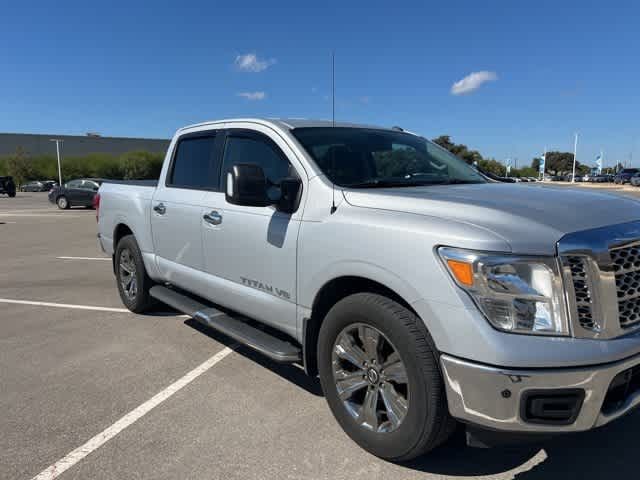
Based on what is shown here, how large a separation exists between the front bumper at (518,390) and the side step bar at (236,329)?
4.06 feet

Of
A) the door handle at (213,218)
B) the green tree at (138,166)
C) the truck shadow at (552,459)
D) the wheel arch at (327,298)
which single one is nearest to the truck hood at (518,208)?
the wheel arch at (327,298)

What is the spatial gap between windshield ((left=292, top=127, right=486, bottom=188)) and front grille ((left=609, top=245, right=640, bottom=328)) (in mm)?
1371

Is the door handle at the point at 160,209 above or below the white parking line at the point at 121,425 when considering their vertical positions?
above

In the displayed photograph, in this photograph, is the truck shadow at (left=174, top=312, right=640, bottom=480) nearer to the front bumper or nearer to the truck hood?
the front bumper

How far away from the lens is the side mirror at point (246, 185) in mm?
3041

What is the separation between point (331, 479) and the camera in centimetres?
255

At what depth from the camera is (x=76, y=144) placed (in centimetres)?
8769

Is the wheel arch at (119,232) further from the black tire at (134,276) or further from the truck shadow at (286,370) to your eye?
the truck shadow at (286,370)

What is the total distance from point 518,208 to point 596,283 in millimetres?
495

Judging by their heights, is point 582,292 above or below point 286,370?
above

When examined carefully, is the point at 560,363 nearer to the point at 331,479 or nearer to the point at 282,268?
the point at 331,479

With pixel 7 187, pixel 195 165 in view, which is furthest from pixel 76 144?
pixel 195 165

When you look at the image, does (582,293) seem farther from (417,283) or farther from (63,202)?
(63,202)

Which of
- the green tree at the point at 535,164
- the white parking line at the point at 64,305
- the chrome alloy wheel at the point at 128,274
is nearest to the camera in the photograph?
the chrome alloy wheel at the point at 128,274
